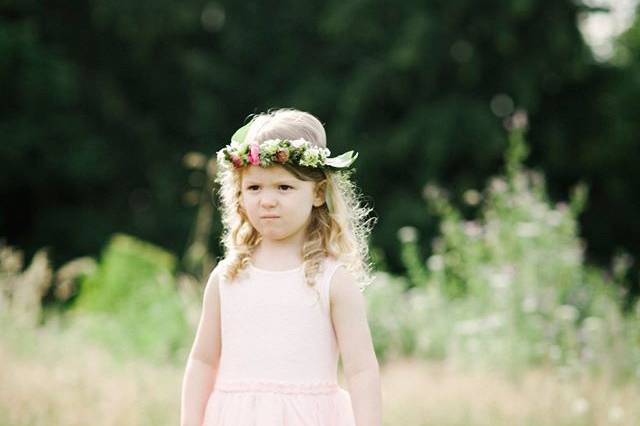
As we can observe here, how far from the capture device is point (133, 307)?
286 inches

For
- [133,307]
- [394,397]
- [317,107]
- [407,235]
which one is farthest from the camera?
[317,107]

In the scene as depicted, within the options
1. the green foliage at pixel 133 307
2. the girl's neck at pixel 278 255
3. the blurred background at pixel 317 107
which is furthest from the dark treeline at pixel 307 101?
the girl's neck at pixel 278 255

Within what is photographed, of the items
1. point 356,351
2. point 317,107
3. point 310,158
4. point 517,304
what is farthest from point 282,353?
point 317,107

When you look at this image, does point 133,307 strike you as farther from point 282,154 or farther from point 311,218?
point 282,154

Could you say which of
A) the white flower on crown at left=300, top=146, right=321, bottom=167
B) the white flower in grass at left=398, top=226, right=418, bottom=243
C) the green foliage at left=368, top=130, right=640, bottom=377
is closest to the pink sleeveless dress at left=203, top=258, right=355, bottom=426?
the white flower on crown at left=300, top=146, right=321, bottom=167

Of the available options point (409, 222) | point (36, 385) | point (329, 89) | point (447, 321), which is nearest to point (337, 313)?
point (36, 385)

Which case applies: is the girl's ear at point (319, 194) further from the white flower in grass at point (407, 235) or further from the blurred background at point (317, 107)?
the blurred background at point (317, 107)

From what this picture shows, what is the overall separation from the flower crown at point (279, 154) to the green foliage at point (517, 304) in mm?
3172

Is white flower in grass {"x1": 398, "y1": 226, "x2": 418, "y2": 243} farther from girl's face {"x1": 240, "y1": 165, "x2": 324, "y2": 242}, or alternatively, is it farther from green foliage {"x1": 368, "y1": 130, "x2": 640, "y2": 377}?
girl's face {"x1": 240, "y1": 165, "x2": 324, "y2": 242}

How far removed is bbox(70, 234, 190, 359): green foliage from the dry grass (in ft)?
4.02

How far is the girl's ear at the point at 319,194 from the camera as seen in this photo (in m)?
2.54

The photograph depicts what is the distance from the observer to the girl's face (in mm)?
2406

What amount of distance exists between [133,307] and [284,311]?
5.08m

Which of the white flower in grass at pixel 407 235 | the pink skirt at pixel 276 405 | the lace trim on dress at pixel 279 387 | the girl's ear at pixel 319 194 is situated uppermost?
the white flower in grass at pixel 407 235
